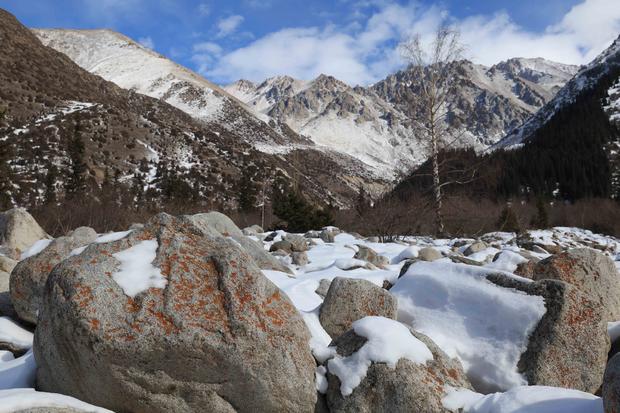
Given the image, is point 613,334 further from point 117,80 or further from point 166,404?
point 117,80

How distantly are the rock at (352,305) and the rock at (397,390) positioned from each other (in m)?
1.01

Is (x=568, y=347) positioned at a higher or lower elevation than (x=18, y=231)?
lower

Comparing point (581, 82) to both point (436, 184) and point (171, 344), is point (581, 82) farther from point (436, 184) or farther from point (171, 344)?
point (171, 344)

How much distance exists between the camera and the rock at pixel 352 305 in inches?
169

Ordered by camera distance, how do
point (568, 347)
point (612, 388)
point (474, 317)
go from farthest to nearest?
point (474, 317) < point (568, 347) < point (612, 388)

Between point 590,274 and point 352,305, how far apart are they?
9.48 feet

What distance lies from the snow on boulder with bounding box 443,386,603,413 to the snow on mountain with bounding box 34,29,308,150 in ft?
326

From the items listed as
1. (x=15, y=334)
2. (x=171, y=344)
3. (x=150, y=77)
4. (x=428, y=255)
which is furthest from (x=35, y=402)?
(x=150, y=77)

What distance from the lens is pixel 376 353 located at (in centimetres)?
323

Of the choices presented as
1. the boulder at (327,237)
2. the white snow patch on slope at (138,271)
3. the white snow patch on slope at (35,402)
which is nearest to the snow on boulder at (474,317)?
the white snow patch on slope at (138,271)

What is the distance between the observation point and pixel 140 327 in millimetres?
2900

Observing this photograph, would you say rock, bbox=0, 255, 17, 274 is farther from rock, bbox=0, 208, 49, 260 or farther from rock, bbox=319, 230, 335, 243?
rock, bbox=319, 230, 335, 243

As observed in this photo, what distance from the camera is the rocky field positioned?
114 inches

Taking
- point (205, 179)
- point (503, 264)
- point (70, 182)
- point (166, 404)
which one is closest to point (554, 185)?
point (205, 179)
